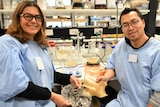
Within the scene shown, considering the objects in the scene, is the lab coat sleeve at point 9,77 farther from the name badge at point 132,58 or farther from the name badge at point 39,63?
the name badge at point 132,58

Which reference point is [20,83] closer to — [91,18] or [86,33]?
[86,33]

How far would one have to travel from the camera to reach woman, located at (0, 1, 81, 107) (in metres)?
1.08

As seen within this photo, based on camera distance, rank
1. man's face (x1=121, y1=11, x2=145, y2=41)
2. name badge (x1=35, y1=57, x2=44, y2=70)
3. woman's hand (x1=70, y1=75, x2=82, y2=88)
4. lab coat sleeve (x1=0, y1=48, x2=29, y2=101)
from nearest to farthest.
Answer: lab coat sleeve (x1=0, y1=48, x2=29, y2=101) < name badge (x1=35, y1=57, x2=44, y2=70) < man's face (x1=121, y1=11, x2=145, y2=41) < woman's hand (x1=70, y1=75, x2=82, y2=88)

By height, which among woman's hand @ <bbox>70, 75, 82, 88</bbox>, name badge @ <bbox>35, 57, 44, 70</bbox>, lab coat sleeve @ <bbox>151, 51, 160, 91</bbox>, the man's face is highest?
the man's face

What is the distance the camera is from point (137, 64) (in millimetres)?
1394

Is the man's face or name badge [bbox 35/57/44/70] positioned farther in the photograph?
the man's face

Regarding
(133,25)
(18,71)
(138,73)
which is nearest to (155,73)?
(138,73)

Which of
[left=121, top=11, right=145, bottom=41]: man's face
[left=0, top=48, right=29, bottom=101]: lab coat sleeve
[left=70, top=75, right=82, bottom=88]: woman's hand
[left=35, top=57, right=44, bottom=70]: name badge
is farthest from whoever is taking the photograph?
[left=70, top=75, right=82, bottom=88]: woman's hand

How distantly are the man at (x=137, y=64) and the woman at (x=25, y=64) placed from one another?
1.78 ft

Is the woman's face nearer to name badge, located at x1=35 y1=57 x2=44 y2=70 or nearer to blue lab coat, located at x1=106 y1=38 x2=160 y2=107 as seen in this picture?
name badge, located at x1=35 y1=57 x2=44 y2=70

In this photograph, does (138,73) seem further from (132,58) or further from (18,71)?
(18,71)

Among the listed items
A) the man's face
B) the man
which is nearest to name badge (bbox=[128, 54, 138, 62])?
the man

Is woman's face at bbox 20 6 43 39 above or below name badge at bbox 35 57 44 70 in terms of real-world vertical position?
above

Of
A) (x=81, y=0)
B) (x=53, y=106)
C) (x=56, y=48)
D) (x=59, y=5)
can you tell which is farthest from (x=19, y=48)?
(x=81, y=0)
